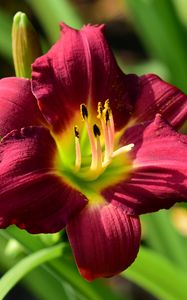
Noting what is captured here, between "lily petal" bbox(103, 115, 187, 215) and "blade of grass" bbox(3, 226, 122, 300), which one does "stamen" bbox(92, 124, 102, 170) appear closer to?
"lily petal" bbox(103, 115, 187, 215)

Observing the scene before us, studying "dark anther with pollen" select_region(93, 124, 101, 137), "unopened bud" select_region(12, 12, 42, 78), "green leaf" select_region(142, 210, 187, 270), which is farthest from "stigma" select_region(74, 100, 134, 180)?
"green leaf" select_region(142, 210, 187, 270)

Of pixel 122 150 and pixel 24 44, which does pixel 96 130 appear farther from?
pixel 24 44

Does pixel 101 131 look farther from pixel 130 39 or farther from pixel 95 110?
pixel 130 39

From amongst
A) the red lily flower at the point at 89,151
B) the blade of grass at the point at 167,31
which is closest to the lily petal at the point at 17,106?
the red lily flower at the point at 89,151

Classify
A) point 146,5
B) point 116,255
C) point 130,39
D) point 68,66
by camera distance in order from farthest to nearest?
point 130,39
point 146,5
point 68,66
point 116,255

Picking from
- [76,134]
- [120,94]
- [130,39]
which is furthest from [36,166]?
[130,39]

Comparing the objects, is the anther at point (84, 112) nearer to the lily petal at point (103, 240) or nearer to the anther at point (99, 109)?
the anther at point (99, 109)

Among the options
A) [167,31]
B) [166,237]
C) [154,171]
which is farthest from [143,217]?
[154,171]
